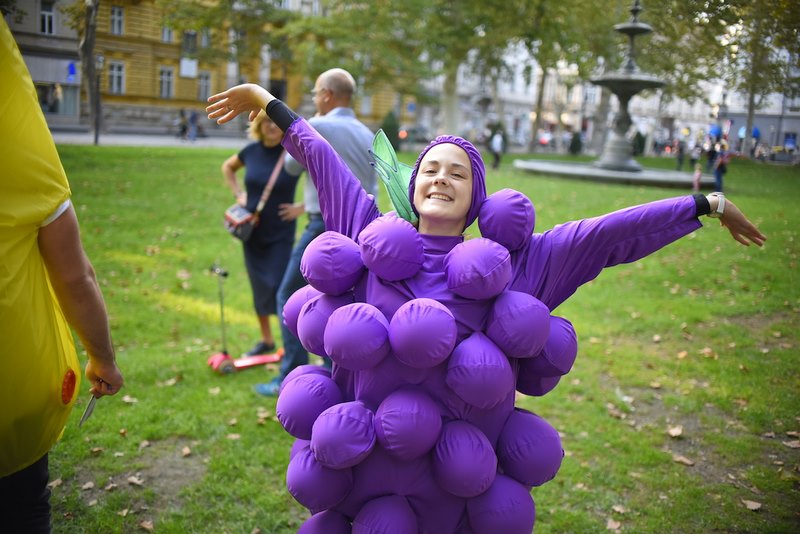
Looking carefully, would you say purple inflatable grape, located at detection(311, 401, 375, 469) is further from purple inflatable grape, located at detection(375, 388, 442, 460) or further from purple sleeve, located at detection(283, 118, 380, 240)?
purple sleeve, located at detection(283, 118, 380, 240)

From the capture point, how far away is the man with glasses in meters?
5.19

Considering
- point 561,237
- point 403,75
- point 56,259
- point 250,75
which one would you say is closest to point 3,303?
point 56,259

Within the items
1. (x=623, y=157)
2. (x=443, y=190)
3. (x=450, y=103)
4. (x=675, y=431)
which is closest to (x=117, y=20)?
(x=443, y=190)

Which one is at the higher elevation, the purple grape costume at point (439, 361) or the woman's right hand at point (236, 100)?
the woman's right hand at point (236, 100)

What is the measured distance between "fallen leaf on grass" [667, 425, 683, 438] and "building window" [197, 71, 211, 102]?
776 cm

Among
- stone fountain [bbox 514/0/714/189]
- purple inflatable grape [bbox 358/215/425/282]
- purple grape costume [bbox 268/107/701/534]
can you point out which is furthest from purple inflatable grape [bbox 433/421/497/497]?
stone fountain [bbox 514/0/714/189]

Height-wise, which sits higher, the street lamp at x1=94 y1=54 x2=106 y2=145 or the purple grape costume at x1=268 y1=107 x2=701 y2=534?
the street lamp at x1=94 y1=54 x2=106 y2=145

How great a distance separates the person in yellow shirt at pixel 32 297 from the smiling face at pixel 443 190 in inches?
52.4

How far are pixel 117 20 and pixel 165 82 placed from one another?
2.26 meters

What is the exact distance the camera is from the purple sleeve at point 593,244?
109 inches

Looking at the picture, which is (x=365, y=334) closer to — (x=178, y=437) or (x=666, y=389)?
(x=178, y=437)

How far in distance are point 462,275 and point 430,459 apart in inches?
28.9

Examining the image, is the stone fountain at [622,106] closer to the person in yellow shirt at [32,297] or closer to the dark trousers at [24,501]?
the person in yellow shirt at [32,297]

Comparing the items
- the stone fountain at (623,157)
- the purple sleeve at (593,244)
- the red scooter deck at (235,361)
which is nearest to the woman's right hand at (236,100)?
the purple sleeve at (593,244)
